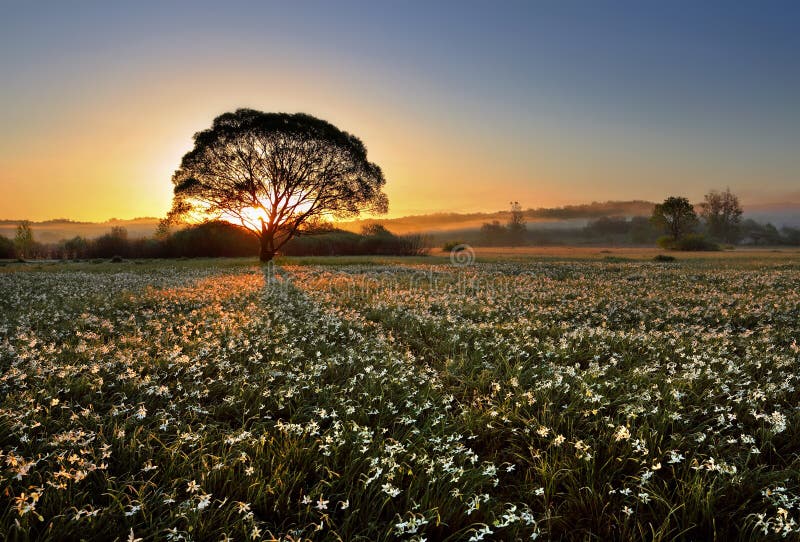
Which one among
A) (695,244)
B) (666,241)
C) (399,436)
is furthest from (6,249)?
(666,241)

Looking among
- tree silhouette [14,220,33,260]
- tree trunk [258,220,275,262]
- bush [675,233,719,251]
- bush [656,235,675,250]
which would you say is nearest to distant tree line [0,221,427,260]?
tree silhouette [14,220,33,260]

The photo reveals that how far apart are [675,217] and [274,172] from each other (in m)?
83.0

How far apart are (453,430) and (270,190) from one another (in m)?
35.1

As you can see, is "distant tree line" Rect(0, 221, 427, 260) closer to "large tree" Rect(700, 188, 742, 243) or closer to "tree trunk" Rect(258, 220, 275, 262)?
"tree trunk" Rect(258, 220, 275, 262)

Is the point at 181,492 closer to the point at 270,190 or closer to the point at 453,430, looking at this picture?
the point at 453,430

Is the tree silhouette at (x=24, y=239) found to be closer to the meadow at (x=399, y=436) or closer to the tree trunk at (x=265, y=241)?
the tree trunk at (x=265, y=241)

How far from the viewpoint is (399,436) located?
12.4 ft

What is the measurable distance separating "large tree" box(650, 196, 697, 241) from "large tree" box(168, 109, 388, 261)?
238 feet

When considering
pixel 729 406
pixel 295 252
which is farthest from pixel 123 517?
pixel 295 252

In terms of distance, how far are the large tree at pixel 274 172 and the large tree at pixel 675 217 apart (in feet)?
238

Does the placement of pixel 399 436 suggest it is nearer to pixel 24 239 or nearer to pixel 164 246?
pixel 164 246

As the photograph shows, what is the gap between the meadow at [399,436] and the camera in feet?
8.84

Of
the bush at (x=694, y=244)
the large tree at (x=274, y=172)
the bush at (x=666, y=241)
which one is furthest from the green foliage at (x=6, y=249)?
the bush at (x=666, y=241)

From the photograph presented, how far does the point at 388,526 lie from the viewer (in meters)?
2.62
